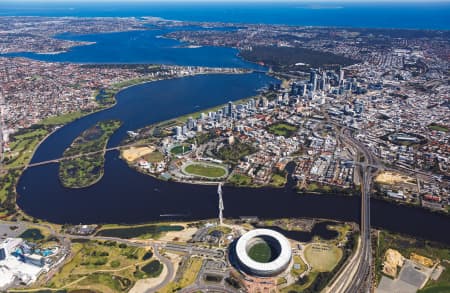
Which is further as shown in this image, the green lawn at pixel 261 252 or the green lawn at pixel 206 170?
the green lawn at pixel 206 170

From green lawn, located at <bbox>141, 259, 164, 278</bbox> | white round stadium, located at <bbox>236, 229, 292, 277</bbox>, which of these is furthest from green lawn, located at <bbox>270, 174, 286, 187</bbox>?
green lawn, located at <bbox>141, 259, 164, 278</bbox>

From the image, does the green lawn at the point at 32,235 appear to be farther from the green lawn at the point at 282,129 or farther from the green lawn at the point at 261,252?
the green lawn at the point at 282,129

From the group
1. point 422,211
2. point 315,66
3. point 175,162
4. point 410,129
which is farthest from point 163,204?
point 315,66

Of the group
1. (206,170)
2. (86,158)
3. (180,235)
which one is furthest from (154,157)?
(180,235)

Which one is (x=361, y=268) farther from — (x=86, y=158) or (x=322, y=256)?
(x=86, y=158)

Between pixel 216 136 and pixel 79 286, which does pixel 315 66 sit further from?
pixel 79 286

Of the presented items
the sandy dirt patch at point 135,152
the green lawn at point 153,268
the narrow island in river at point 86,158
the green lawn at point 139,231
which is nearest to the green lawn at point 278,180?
the green lawn at point 139,231

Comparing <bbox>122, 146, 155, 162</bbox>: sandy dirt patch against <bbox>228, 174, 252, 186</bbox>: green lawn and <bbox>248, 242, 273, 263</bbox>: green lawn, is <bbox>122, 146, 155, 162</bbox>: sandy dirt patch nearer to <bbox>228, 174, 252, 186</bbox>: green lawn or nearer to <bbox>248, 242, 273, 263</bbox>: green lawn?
<bbox>228, 174, 252, 186</bbox>: green lawn
